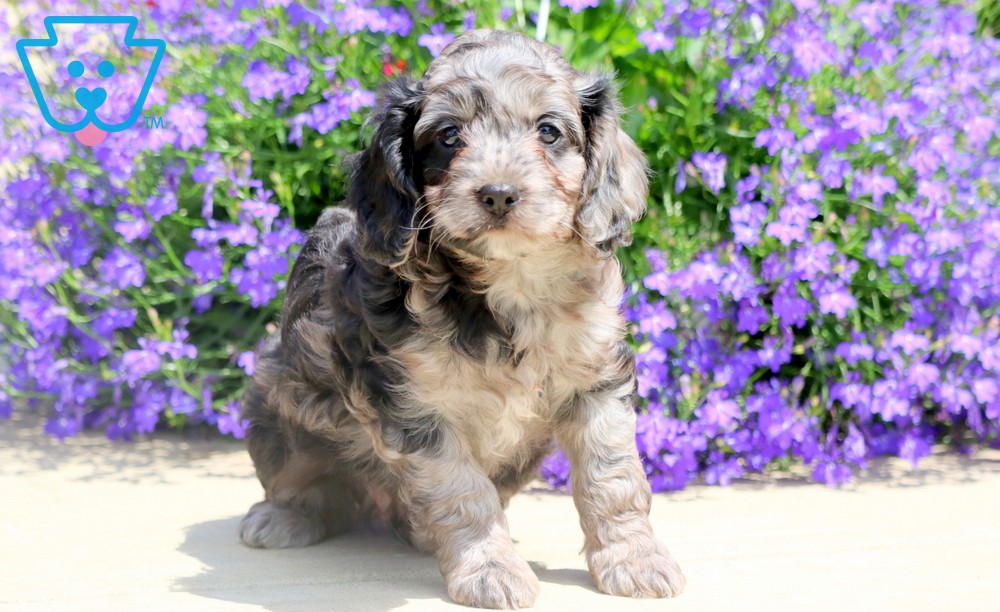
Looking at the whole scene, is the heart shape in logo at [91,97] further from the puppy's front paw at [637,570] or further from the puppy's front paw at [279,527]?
the puppy's front paw at [637,570]

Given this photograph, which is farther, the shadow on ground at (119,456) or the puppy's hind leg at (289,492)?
the shadow on ground at (119,456)

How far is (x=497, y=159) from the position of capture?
370cm

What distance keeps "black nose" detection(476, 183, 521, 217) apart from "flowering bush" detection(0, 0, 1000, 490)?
2.25 metres

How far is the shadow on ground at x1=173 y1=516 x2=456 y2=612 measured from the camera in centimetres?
401

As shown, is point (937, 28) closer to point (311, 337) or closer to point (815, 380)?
point (815, 380)

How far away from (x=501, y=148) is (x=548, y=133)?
9.2 inches

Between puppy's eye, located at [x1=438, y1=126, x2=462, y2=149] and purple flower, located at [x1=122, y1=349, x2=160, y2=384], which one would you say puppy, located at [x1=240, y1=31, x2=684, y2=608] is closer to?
puppy's eye, located at [x1=438, y1=126, x2=462, y2=149]

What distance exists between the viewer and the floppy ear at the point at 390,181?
3.89m

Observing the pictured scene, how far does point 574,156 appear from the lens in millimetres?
3969

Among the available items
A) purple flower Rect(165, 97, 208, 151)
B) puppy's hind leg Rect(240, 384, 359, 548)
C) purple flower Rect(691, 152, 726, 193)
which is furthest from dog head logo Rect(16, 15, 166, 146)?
purple flower Rect(691, 152, 726, 193)

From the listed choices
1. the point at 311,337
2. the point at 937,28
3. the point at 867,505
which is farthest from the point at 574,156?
the point at 937,28

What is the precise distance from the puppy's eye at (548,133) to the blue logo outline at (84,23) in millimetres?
3259

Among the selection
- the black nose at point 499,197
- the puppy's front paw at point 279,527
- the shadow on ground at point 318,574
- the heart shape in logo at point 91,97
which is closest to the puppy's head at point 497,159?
the black nose at point 499,197

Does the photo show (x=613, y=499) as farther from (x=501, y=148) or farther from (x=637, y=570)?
(x=501, y=148)
